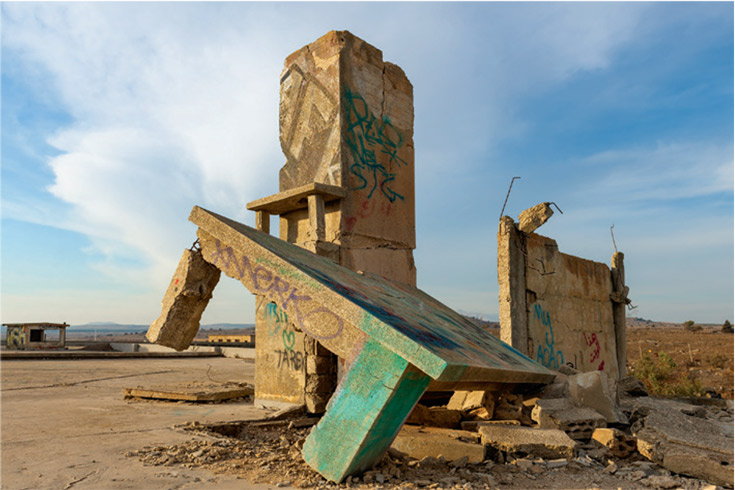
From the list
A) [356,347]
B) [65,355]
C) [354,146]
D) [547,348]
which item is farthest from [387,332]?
[65,355]

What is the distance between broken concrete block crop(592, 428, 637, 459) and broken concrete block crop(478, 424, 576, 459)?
1.85 ft

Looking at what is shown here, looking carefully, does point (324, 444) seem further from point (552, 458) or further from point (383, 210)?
point (383, 210)

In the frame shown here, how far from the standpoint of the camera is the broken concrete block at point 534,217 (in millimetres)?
7207

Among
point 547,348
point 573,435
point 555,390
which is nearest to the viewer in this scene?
point 573,435

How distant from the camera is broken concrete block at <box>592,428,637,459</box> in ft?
15.9

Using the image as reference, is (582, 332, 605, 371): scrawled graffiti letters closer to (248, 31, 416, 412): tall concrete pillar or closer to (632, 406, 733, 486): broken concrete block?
(632, 406, 733, 486): broken concrete block

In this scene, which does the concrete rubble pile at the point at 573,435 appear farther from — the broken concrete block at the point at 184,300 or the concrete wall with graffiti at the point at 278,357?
the broken concrete block at the point at 184,300

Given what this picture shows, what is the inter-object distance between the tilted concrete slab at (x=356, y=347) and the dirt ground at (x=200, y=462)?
25cm

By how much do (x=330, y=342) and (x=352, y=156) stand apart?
3.59 m

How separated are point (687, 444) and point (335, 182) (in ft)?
15.5

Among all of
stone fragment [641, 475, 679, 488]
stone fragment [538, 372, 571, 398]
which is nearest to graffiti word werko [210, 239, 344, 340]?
stone fragment [641, 475, 679, 488]

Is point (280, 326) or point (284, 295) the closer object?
point (284, 295)

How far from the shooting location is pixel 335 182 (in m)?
6.77

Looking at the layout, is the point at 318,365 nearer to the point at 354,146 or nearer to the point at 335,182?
the point at 335,182
